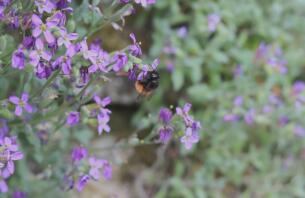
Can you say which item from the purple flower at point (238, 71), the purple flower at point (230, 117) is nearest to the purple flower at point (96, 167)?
the purple flower at point (230, 117)

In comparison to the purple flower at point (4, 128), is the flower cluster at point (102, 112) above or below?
above

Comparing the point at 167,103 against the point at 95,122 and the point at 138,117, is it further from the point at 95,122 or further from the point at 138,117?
the point at 95,122

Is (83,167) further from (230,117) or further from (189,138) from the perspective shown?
(230,117)

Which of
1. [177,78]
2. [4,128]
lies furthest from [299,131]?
[4,128]

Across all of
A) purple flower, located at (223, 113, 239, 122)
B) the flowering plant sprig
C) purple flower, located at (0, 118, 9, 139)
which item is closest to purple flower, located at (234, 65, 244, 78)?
purple flower, located at (223, 113, 239, 122)

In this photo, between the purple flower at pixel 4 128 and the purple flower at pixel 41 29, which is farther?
the purple flower at pixel 4 128

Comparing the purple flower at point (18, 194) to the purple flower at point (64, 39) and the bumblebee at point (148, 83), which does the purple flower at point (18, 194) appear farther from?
the purple flower at point (64, 39)
